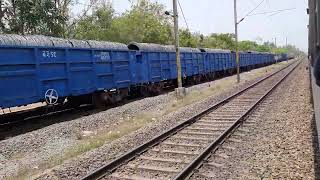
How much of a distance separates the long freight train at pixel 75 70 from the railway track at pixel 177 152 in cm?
448

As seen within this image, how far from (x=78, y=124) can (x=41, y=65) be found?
7.04 feet

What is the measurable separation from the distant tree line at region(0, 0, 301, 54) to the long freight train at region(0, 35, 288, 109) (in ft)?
30.6

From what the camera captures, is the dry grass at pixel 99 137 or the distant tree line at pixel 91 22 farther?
the distant tree line at pixel 91 22

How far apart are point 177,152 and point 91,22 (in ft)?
123

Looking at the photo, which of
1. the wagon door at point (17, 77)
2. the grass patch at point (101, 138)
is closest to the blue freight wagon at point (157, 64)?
the grass patch at point (101, 138)

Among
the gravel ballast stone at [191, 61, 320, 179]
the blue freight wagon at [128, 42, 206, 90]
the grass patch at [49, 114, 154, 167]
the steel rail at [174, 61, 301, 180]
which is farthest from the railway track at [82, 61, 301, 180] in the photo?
the blue freight wagon at [128, 42, 206, 90]

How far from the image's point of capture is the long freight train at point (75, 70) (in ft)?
37.6

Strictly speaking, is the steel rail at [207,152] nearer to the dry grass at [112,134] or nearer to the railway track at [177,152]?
the railway track at [177,152]

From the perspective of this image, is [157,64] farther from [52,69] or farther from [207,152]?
[207,152]

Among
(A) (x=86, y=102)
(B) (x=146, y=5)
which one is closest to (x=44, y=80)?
(A) (x=86, y=102)

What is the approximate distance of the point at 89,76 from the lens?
15.4m

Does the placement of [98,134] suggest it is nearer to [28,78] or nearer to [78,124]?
[78,124]

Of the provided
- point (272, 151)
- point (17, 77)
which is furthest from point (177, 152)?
point (17, 77)

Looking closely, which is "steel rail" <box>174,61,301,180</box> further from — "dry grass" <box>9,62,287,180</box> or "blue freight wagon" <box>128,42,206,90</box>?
"blue freight wagon" <box>128,42,206,90</box>
